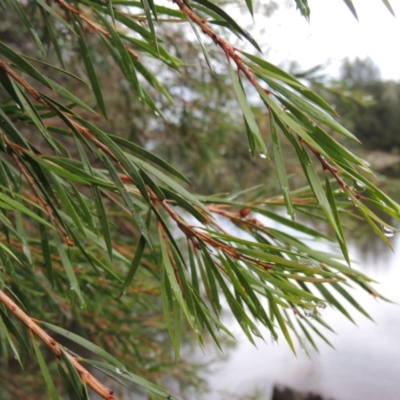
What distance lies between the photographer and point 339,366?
2600mm

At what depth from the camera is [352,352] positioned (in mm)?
2881

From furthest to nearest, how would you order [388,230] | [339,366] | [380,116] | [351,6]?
[380,116]
[339,366]
[388,230]
[351,6]

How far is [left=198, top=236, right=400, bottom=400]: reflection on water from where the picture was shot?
2.00 meters

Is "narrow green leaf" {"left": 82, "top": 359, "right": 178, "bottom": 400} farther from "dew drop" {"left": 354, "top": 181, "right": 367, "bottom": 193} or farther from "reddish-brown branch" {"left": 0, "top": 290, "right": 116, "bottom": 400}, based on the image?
"dew drop" {"left": 354, "top": 181, "right": 367, "bottom": 193}

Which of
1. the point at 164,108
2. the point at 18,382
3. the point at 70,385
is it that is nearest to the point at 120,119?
the point at 164,108

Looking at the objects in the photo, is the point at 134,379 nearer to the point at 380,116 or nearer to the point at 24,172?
the point at 24,172

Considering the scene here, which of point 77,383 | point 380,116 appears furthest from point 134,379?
point 380,116

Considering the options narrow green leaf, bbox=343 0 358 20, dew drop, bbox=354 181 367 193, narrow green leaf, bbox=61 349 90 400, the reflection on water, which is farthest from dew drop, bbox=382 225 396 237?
the reflection on water

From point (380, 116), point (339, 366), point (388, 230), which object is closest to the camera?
point (388, 230)

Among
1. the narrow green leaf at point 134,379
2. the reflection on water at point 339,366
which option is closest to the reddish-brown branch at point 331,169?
the narrow green leaf at point 134,379

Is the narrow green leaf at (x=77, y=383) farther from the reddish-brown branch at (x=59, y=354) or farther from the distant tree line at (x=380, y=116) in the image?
the distant tree line at (x=380, y=116)

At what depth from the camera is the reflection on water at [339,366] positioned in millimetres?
1998

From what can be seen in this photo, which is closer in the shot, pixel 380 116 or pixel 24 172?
pixel 24 172

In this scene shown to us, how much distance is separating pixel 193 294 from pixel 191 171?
1.71 meters
